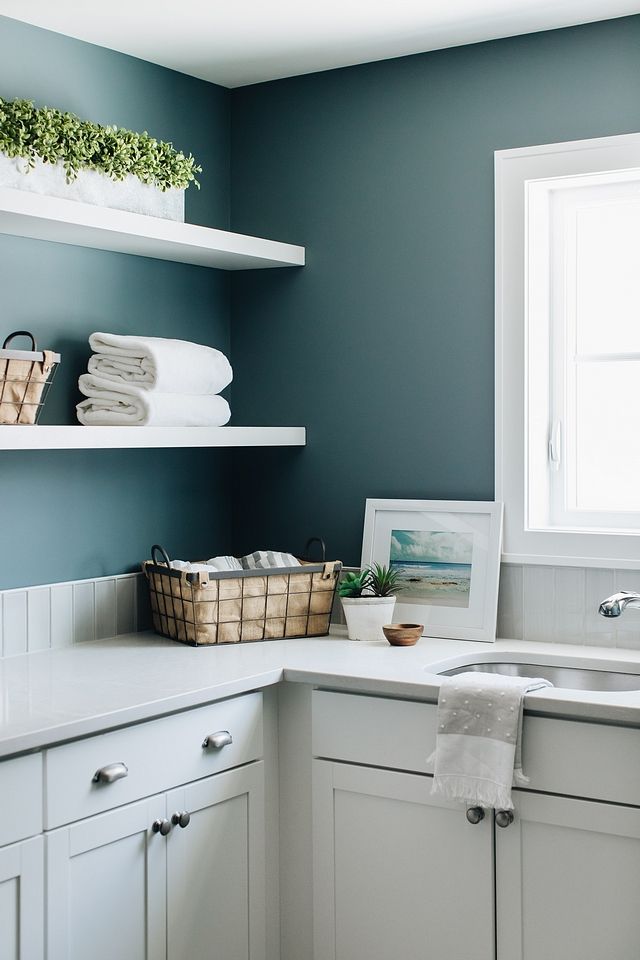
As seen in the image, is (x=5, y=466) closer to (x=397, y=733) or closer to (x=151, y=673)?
(x=151, y=673)

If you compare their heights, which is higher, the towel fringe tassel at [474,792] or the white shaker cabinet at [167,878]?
the towel fringe tassel at [474,792]

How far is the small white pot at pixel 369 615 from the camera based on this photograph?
2.82 m

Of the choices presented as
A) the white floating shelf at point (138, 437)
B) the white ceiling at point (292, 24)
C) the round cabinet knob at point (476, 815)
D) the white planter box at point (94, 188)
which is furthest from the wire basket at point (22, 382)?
the round cabinet knob at point (476, 815)

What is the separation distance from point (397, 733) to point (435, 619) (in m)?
0.60

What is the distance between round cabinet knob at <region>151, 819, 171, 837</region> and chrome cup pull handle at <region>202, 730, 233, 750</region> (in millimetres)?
178

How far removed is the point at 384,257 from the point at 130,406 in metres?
0.86

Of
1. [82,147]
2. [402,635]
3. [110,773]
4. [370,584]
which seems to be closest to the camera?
[110,773]

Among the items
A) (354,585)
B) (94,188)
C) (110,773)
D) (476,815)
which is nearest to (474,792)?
(476,815)

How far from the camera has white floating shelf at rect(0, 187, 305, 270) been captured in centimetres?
237

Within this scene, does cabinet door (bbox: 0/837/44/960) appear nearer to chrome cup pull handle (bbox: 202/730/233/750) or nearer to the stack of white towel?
chrome cup pull handle (bbox: 202/730/233/750)

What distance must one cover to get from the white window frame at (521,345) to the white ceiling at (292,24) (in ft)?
1.07

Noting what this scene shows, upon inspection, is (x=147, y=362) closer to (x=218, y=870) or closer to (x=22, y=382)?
(x=22, y=382)

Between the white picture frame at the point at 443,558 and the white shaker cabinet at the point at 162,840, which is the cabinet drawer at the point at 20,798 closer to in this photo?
the white shaker cabinet at the point at 162,840

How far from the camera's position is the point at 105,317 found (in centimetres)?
289
